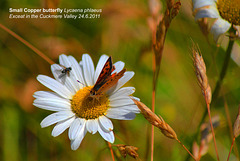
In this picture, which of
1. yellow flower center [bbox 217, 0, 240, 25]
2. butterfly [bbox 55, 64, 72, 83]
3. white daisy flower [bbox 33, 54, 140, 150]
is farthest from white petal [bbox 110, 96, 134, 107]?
yellow flower center [bbox 217, 0, 240, 25]

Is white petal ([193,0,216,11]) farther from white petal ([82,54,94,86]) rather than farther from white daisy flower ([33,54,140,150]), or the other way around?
white petal ([82,54,94,86])

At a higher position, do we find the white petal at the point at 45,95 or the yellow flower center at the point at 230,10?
the yellow flower center at the point at 230,10

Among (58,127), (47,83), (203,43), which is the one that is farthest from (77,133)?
(203,43)

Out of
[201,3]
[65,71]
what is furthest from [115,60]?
[201,3]

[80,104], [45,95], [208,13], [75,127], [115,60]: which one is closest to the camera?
[75,127]

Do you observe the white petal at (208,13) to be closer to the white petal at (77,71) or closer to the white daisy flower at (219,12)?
the white daisy flower at (219,12)

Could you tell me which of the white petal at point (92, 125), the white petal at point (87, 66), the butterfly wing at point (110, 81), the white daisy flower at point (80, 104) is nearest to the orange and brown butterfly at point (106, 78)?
the butterfly wing at point (110, 81)

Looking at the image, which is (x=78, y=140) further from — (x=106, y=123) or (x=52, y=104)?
(x=52, y=104)
